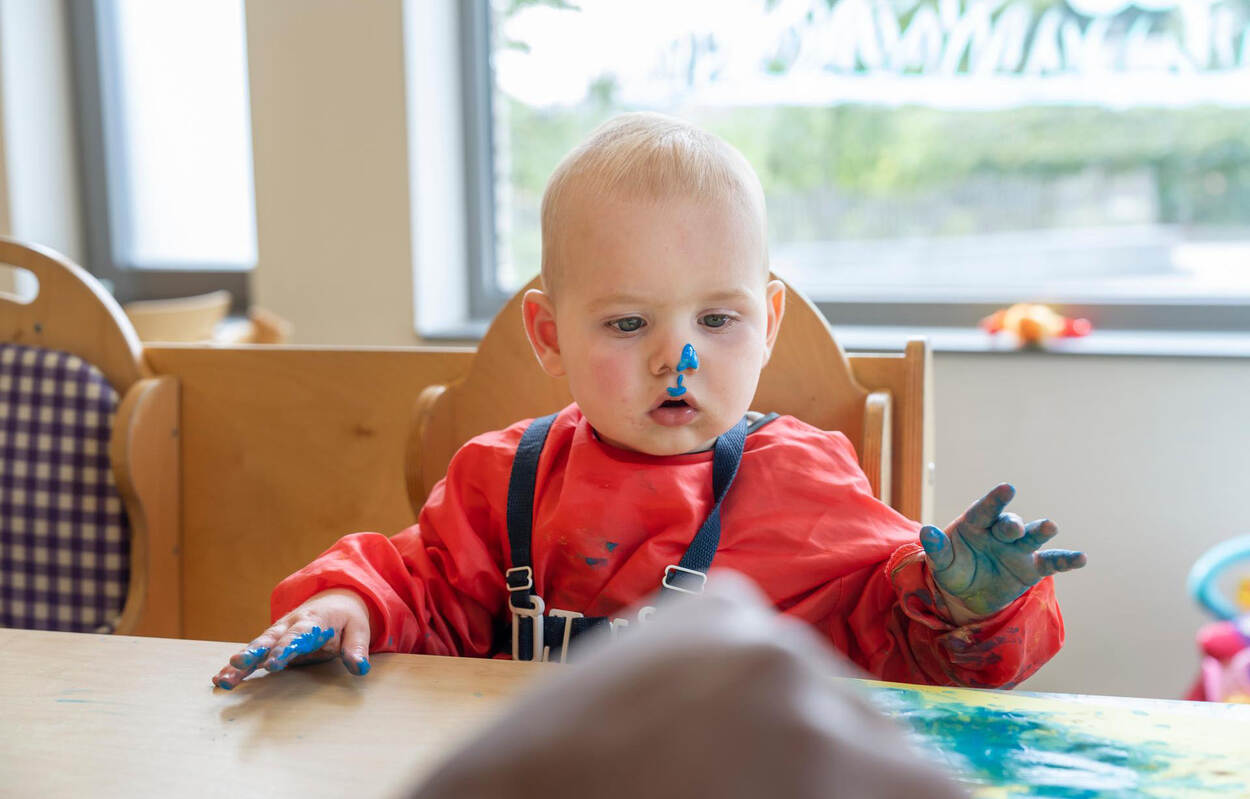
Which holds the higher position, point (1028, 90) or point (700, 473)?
point (1028, 90)

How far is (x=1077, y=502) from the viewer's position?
6.49ft

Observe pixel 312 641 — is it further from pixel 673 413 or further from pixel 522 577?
pixel 673 413

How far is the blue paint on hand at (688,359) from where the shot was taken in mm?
827

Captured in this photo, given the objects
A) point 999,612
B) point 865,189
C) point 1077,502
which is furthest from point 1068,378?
point 999,612

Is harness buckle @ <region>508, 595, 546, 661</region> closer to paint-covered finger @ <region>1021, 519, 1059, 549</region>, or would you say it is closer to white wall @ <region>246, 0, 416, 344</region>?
paint-covered finger @ <region>1021, 519, 1059, 549</region>

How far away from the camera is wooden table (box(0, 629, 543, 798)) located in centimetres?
51

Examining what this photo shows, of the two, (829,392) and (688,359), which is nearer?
(688,359)

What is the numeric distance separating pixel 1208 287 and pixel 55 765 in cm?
224

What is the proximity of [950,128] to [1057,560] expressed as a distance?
183cm

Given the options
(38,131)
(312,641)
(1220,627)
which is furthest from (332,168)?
(1220,627)

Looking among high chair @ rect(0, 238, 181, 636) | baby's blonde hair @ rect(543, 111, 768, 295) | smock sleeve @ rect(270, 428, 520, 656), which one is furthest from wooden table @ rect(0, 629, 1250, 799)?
high chair @ rect(0, 238, 181, 636)

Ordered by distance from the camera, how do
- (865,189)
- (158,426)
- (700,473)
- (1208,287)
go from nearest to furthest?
(700,473)
(158,426)
(1208,287)
(865,189)

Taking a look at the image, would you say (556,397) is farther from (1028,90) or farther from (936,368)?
(1028,90)

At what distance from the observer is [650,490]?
34.8 inches
